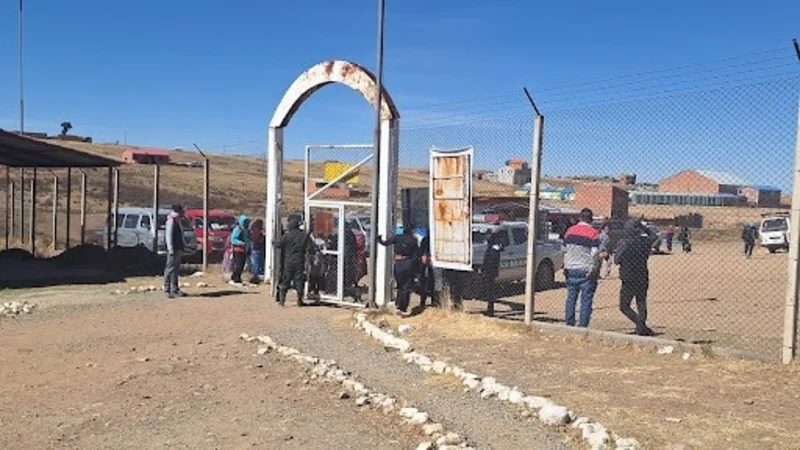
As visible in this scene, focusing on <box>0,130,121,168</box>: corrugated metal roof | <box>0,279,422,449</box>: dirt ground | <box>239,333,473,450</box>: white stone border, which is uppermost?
<box>0,130,121,168</box>: corrugated metal roof

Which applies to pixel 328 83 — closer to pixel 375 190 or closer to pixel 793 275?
pixel 375 190

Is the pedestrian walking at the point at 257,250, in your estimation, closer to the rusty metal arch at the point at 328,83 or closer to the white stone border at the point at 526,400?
the rusty metal arch at the point at 328,83

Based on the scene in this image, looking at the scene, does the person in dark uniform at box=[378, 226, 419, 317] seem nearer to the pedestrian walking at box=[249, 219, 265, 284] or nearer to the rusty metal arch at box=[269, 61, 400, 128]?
the rusty metal arch at box=[269, 61, 400, 128]

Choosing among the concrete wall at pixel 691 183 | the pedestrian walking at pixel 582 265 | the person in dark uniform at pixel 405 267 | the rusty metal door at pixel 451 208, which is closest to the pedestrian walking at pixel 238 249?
the person in dark uniform at pixel 405 267

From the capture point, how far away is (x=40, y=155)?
72.6 feet

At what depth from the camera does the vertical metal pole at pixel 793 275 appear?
7.52 metres

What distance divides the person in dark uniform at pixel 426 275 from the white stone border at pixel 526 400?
2.39 metres

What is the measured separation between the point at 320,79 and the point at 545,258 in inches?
272

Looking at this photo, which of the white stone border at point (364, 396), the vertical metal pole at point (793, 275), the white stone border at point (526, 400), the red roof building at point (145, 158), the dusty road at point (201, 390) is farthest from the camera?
the red roof building at point (145, 158)

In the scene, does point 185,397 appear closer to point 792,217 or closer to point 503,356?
point 503,356

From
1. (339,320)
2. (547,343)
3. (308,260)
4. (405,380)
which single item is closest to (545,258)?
(308,260)

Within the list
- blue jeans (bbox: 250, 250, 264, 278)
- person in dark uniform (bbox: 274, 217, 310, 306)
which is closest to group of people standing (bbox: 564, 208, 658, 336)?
person in dark uniform (bbox: 274, 217, 310, 306)

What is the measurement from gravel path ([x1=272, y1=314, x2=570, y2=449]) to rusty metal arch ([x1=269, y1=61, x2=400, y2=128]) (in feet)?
13.8

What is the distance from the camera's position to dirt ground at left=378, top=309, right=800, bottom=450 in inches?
231
